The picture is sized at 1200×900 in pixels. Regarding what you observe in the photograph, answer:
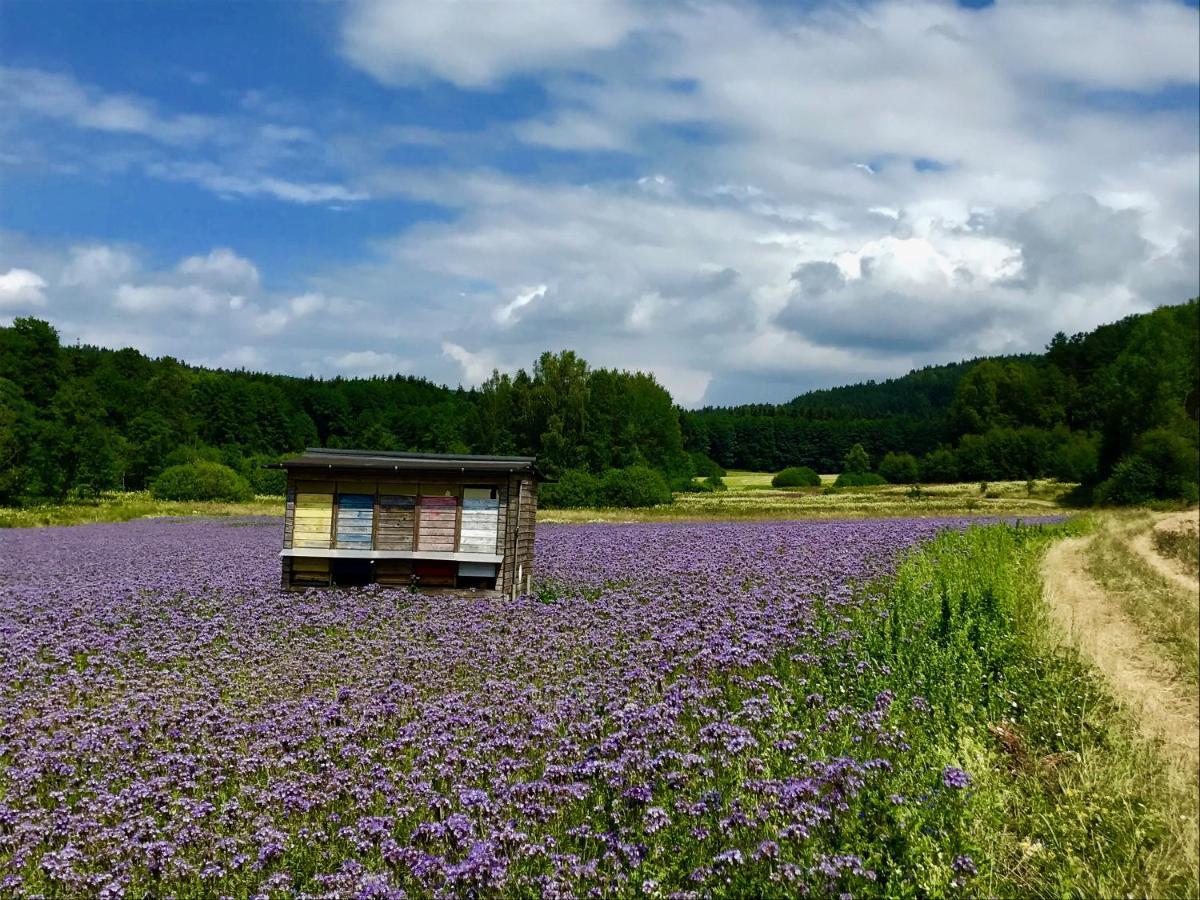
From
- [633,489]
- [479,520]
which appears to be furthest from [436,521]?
[633,489]

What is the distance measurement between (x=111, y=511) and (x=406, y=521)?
39.4 metres

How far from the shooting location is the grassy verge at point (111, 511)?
41.6 m

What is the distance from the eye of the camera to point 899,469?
10162cm

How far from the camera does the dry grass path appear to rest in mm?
8172

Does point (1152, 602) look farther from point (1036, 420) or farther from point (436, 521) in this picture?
point (1036, 420)

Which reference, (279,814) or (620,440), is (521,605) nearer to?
(279,814)

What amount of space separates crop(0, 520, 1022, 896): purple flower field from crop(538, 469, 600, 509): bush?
48.3 metres

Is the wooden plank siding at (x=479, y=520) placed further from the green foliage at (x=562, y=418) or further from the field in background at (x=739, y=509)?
the green foliage at (x=562, y=418)

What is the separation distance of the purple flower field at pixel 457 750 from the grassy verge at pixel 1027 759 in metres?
0.35

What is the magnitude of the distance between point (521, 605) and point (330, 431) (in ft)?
430

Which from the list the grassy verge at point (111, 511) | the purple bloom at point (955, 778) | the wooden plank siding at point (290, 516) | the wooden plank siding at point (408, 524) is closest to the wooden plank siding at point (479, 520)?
the wooden plank siding at point (408, 524)

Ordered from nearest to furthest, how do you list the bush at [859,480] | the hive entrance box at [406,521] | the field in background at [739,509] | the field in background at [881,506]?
the hive entrance box at [406,521] < the field in background at [739,509] < the field in background at [881,506] < the bush at [859,480]

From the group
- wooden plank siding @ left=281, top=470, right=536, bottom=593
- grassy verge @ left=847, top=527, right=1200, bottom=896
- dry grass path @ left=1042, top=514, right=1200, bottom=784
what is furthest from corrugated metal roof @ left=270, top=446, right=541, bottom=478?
dry grass path @ left=1042, top=514, right=1200, bottom=784

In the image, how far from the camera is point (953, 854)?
5.37 metres
